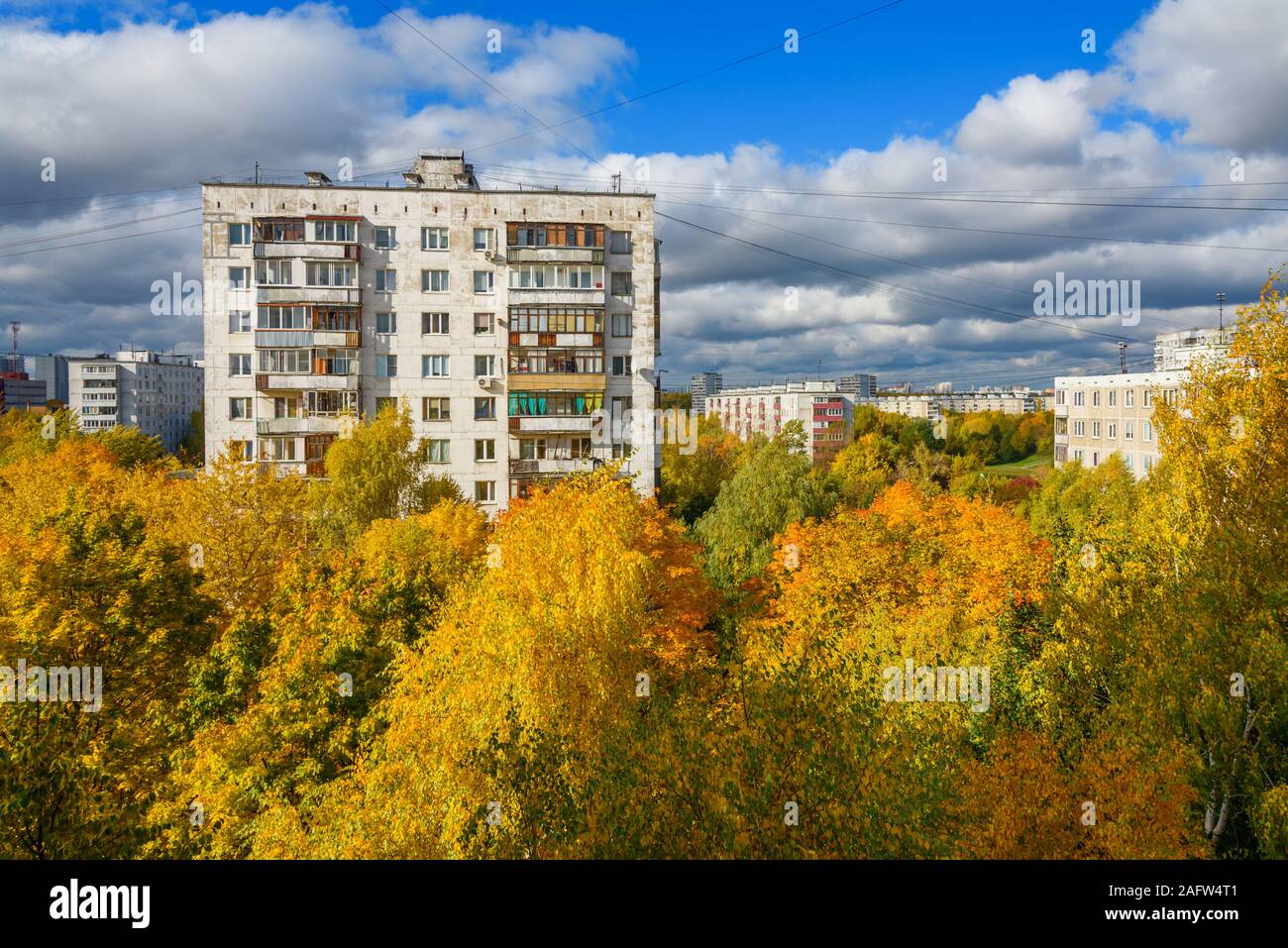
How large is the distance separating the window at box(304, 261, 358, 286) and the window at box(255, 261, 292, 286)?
1337mm

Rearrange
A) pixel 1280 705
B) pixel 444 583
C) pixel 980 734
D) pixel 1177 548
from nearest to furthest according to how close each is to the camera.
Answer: pixel 1280 705 → pixel 1177 548 → pixel 980 734 → pixel 444 583

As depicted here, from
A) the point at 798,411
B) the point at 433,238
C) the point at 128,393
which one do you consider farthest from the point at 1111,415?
the point at 128,393

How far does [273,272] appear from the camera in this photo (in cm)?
5347

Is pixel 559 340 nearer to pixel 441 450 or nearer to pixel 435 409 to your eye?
pixel 435 409

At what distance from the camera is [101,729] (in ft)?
69.9

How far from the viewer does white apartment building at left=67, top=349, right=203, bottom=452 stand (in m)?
173

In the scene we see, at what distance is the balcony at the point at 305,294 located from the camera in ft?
174

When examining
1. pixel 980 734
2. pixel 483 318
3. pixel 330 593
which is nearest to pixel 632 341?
pixel 483 318

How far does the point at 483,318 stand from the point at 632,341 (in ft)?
34.4

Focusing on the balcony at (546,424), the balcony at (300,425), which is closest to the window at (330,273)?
the balcony at (300,425)

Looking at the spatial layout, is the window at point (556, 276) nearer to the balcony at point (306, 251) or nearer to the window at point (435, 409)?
the window at point (435, 409)
